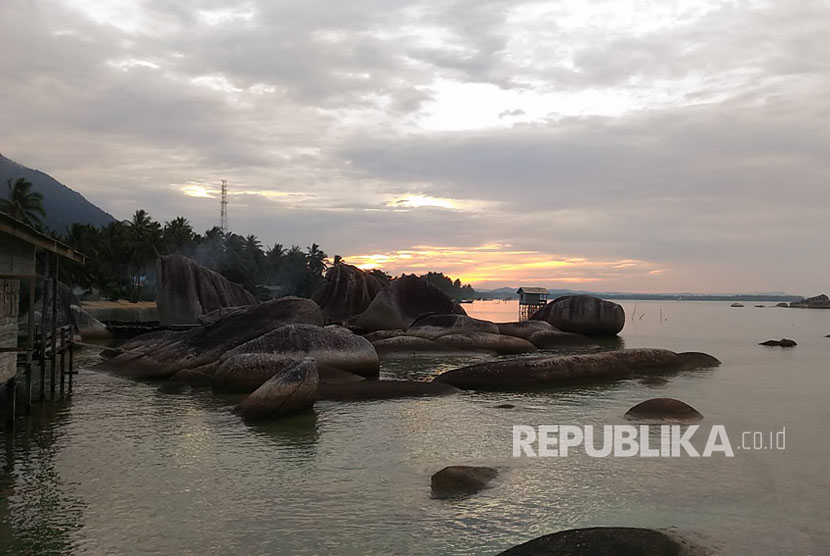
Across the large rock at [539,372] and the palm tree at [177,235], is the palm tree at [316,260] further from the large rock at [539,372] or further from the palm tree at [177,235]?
the large rock at [539,372]

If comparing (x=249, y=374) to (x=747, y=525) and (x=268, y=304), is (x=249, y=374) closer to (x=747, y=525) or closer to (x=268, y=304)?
(x=268, y=304)

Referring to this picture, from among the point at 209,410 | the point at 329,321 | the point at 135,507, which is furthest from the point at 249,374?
the point at 329,321

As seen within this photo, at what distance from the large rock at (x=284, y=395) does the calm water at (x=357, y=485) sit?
0.50m

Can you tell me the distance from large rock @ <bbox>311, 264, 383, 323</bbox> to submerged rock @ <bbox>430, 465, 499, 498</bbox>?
4155 centimetres

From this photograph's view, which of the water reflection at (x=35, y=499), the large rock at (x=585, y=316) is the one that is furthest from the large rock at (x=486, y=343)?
the water reflection at (x=35, y=499)

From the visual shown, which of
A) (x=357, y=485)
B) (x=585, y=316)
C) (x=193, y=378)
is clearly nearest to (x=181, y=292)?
(x=193, y=378)

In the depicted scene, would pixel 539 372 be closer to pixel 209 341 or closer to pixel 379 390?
pixel 379 390

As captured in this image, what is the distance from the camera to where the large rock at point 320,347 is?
21.5 metres

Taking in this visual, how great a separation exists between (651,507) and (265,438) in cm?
833

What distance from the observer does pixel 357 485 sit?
36.6 ft

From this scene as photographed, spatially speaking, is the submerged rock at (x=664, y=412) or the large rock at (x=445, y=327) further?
the large rock at (x=445, y=327)

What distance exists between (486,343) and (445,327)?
137 inches

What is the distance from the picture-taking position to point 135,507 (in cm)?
980

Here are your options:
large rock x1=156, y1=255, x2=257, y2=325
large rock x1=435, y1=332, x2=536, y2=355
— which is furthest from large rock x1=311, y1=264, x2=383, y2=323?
large rock x1=435, y1=332, x2=536, y2=355
